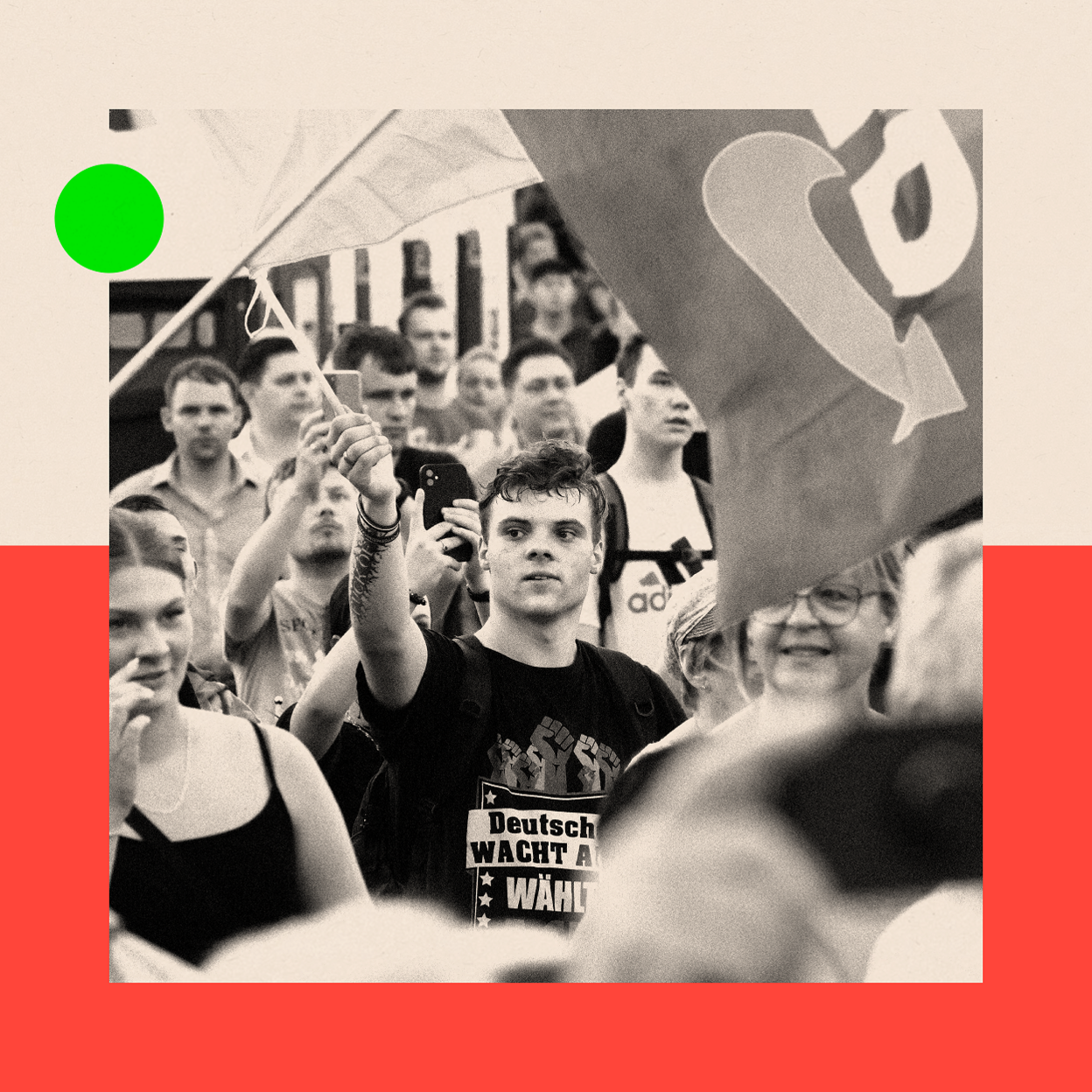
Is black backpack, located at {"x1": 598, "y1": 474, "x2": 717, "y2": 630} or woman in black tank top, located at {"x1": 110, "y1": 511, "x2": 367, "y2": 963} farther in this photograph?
black backpack, located at {"x1": 598, "y1": 474, "x2": 717, "y2": 630}

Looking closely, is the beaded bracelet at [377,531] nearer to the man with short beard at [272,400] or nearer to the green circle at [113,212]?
the man with short beard at [272,400]

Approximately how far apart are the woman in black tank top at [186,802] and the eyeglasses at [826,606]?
4.14 ft

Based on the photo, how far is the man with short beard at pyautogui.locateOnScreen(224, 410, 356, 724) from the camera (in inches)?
173

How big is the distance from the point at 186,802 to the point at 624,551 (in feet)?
4.32

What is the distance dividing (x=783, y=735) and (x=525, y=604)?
0.77 metres

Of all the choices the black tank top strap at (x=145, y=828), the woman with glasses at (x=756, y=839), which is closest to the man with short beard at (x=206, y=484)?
the black tank top strap at (x=145, y=828)

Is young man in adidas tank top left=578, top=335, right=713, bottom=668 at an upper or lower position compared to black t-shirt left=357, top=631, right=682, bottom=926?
upper

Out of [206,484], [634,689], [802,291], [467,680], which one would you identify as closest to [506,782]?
[467,680]

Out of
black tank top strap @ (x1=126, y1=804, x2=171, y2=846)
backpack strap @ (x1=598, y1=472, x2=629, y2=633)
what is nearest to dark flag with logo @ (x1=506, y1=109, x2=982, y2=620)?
backpack strap @ (x1=598, y1=472, x2=629, y2=633)

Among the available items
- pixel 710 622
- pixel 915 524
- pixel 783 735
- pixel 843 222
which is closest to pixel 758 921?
pixel 783 735

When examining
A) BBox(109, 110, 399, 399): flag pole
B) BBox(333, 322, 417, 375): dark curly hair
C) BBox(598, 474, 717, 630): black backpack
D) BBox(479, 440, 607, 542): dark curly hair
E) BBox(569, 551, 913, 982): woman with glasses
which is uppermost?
BBox(109, 110, 399, 399): flag pole

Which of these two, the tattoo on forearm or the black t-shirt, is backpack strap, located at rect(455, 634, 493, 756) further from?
the tattoo on forearm

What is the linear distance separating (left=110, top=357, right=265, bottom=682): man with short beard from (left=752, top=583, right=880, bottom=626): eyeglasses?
1407mm

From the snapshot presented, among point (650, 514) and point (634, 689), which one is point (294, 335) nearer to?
point (650, 514)
